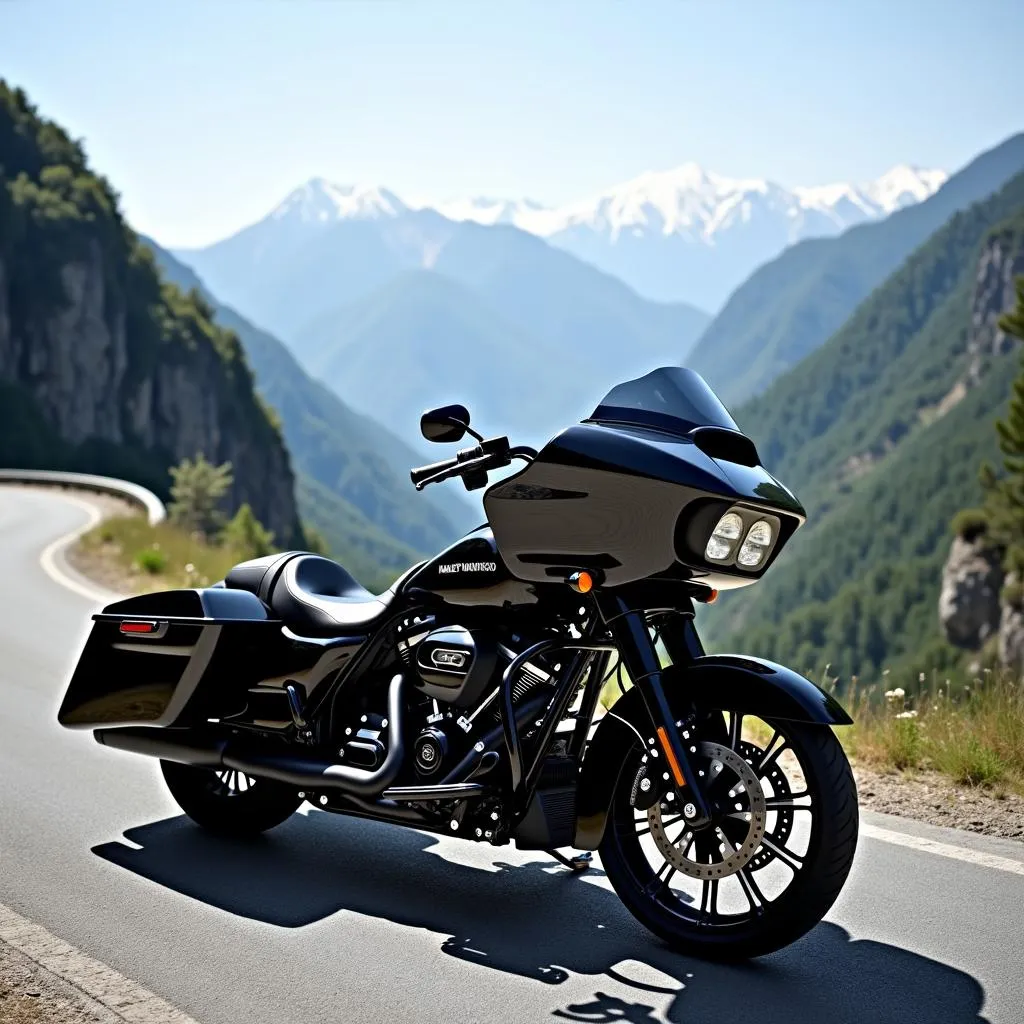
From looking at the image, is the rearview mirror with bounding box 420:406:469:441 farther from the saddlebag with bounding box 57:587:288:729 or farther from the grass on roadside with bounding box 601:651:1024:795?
the grass on roadside with bounding box 601:651:1024:795

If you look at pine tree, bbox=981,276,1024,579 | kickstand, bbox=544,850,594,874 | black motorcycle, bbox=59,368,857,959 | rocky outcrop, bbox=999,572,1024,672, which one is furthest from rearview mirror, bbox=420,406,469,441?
rocky outcrop, bbox=999,572,1024,672

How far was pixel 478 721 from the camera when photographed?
448 centimetres

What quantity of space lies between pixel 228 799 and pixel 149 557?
10115mm

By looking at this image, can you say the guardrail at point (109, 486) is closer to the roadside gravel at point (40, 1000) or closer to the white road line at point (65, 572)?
the white road line at point (65, 572)

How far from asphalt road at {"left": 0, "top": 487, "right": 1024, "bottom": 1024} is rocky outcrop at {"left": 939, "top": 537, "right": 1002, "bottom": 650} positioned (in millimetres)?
83388

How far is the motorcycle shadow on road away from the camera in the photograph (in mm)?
3846

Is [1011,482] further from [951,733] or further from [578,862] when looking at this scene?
[578,862]

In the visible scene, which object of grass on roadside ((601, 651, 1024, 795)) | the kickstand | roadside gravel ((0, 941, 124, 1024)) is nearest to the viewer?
roadside gravel ((0, 941, 124, 1024))

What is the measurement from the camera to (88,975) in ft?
13.2

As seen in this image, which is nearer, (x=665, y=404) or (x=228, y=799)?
(x=665, y=404)

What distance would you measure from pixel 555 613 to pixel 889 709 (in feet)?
11.1

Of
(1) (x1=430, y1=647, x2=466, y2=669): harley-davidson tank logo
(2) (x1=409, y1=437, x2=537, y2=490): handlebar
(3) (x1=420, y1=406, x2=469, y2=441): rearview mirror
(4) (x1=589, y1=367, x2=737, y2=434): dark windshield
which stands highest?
(4) (x1=589, y1=367, x2=737, y2=434): dark windshield

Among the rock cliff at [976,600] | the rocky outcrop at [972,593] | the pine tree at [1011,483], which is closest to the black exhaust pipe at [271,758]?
the pine tree at [1011,483]

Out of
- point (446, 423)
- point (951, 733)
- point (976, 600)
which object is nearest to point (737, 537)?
point (446, 423)
